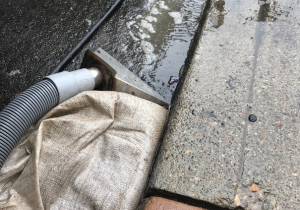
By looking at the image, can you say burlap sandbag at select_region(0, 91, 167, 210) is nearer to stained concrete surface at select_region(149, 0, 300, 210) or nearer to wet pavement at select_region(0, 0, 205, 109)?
stained concrete surface at select_region(149, 0, 300, 210)

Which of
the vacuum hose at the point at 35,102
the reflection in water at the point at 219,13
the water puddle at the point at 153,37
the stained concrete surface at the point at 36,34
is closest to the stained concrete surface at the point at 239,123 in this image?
the reflection in water at the point at 219,13

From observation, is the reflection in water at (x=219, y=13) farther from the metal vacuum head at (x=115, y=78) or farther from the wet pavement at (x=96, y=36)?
the metal vacuum head at (x=115, y=78)

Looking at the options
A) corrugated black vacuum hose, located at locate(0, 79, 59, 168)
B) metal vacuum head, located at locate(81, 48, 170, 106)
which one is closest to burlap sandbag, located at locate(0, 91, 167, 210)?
corrugated black vacuum hose, located at locate(0, 79, 59, 168)

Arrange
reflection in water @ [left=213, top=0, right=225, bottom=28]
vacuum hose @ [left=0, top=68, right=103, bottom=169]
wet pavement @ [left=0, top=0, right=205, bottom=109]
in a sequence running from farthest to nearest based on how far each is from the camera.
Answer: wet pavement @ [left=0, top=0, right=205, bottom=109], reflection in water @ [left=213, top=0, right=225, bottom=28], vacuum hose @ [left=0, top=68, right=103, bottom=169]

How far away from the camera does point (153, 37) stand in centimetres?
247

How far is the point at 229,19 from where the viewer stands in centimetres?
213

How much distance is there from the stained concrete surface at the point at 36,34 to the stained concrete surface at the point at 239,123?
1330mm

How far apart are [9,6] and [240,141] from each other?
2792mm

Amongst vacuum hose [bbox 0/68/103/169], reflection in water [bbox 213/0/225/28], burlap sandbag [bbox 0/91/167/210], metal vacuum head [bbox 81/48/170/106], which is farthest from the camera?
reflection in water [bbox 213/0/225/28]

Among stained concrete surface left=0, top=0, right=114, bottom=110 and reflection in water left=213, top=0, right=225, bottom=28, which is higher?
reflection in water left=213, top=0, right=225, bottom=28

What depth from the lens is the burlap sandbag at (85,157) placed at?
1.20 metres

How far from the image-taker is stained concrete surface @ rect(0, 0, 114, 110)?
2.18 meters

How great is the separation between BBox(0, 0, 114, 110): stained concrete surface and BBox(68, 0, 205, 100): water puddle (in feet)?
0.84

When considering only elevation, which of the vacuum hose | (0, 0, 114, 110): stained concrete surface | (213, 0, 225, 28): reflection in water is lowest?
(0, 0, 114, 110): stained concrete surface
